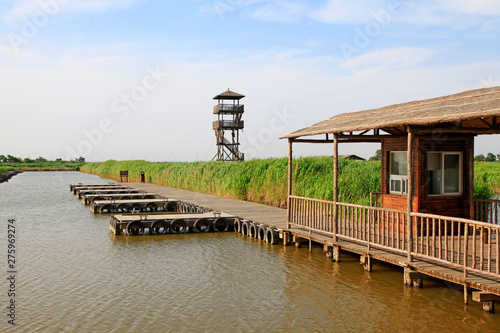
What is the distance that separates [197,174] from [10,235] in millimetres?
17431

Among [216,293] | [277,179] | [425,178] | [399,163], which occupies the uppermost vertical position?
[399,163]

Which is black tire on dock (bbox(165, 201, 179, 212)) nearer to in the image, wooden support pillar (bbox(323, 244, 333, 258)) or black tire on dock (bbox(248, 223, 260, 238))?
black tire on dock (bbox(248, 223, 260, 238))

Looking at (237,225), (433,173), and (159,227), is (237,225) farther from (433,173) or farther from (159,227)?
(433,173)

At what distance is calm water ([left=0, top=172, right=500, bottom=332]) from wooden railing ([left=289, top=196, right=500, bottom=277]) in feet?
2.39

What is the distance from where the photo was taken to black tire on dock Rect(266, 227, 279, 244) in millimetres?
14156

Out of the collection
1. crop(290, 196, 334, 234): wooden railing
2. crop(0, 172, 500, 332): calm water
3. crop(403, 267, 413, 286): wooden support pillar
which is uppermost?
crop(290, 196, 334, 234): wooden railing

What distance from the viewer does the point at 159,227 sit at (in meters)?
16.6

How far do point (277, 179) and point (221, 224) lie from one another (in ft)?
17.8

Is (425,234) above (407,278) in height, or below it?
above

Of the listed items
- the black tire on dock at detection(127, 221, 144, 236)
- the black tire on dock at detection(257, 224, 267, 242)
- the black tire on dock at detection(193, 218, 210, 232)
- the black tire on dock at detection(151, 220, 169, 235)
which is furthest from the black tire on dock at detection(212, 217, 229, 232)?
the black tire on dock at detection(127, 221, 144, 236)

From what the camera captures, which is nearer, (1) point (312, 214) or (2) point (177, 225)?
(1) point (312, 214)

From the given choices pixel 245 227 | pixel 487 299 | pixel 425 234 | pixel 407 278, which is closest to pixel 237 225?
pixel 245 227

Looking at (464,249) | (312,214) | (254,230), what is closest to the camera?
(464,249)

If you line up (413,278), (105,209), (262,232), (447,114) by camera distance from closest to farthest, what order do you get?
(447,114) → (413,278) → (262,232) → (105,209)
